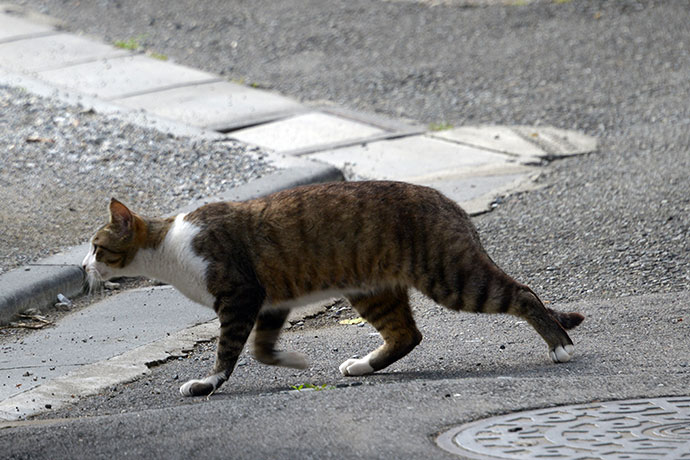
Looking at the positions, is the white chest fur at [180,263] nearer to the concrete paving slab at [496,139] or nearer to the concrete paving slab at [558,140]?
the concrete paving slab at [496,139]

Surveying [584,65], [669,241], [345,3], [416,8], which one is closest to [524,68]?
[584,65]

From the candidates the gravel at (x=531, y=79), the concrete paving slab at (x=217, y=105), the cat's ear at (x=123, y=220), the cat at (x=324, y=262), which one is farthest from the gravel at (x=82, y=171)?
the gravel at (x=531, y=79)

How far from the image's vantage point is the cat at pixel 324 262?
4.89 meters

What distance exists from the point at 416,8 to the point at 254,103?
11.8ft

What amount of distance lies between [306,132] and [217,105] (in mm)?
1144

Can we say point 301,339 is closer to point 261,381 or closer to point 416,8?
point 261,381

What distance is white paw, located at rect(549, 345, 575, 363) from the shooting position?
16.0 feet

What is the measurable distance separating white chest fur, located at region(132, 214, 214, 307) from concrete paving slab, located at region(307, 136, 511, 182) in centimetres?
316

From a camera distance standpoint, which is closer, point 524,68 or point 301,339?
point 301,339

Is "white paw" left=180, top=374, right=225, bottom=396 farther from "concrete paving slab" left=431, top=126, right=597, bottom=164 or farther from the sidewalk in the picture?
"concrete paving slab" left=431, top=126, right=597, bottom=164

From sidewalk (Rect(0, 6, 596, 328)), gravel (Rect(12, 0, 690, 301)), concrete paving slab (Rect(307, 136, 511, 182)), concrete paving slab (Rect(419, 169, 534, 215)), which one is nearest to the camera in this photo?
gravel (Rect(12, 0, 690, 301))

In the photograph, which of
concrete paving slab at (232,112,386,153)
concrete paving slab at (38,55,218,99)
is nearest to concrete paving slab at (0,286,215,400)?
concrete paving slab at (232,112,386,153)

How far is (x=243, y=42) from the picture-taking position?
39.5 feet

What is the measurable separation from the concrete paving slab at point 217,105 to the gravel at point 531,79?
0.45 m
